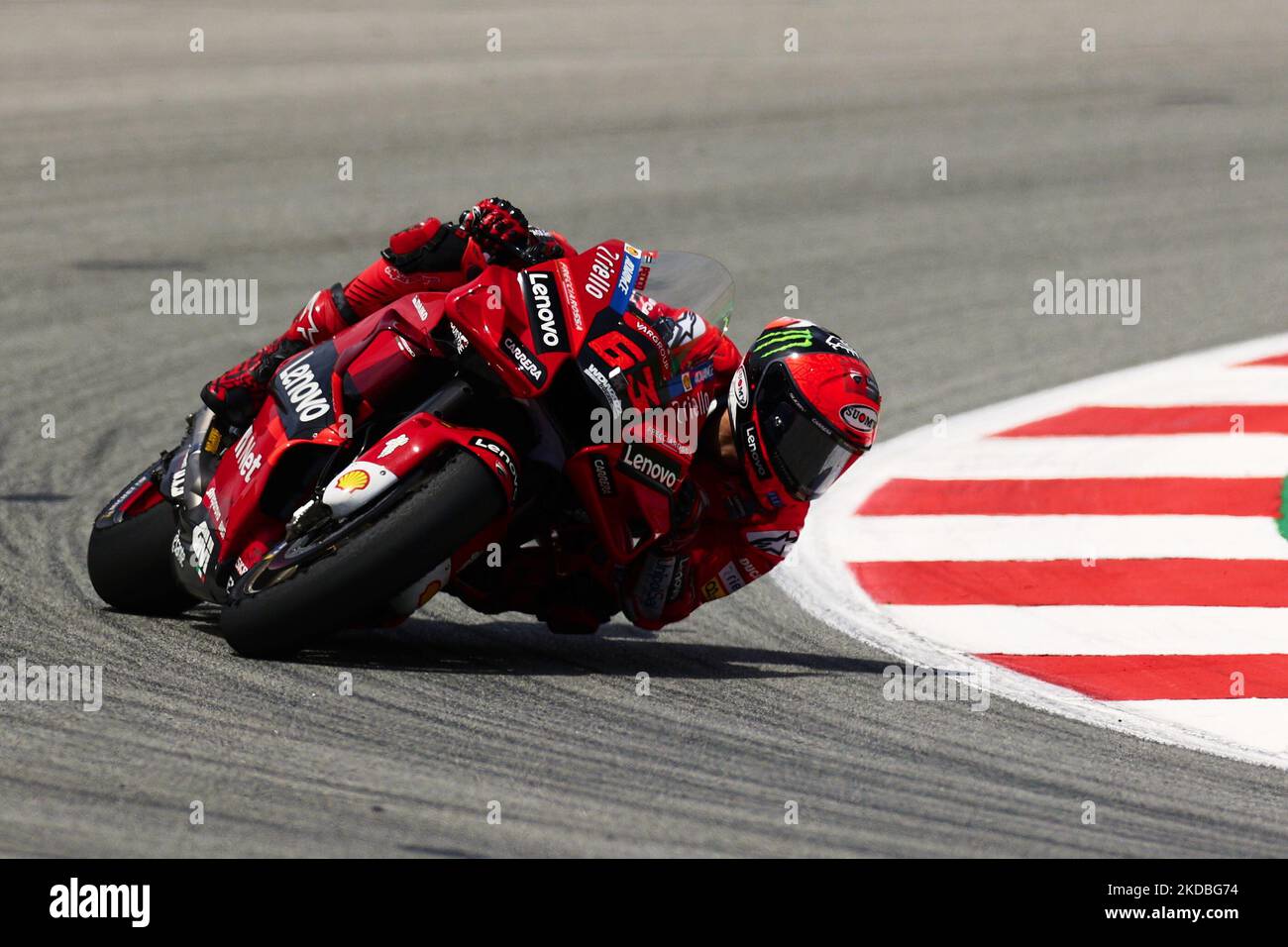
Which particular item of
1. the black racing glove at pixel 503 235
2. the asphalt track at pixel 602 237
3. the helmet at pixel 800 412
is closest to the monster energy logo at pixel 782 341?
the helmet at pixel 800 412

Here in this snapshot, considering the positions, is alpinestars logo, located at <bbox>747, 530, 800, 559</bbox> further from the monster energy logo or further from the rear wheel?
the rear wheel

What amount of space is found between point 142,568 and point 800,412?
2.21 m

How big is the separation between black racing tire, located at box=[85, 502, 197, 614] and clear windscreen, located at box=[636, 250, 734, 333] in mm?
1771

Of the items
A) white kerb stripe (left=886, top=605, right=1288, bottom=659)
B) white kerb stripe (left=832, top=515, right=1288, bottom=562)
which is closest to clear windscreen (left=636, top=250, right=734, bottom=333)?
white kerb stripe (left=886, top=605, right=1288, bottom=659)

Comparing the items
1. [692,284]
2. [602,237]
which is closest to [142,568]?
[692,284]

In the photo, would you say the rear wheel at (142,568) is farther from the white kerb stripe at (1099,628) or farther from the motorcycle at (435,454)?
the white kerb stripe at (1099,628)

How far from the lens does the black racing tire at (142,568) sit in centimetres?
648

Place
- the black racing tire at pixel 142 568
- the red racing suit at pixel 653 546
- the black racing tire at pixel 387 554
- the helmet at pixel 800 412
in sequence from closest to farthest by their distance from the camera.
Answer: the black racing tire at pixel 387 554
the helmet at pixel 800 412
the red racing suit at pixel 653 546
the black racing tire at pixel 142 568

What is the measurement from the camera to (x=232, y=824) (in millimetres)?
4328

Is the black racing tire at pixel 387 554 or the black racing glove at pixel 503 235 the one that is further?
the black racing glove at pixel 503 235

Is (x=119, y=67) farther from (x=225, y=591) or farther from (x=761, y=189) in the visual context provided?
(x=225, y=591)

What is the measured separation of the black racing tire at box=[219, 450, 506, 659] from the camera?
17.8 feet

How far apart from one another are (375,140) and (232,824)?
440 inches

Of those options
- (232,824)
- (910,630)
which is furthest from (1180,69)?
(232,824)
